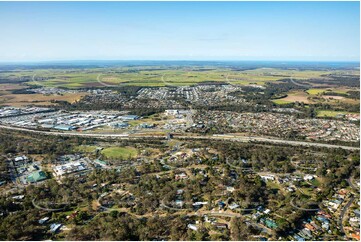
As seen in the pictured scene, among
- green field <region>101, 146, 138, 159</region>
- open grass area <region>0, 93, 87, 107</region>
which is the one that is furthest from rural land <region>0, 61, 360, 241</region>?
open grass area <region>0, 93, 87, 107</region>

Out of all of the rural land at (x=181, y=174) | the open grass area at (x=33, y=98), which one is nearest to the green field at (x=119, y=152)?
the rural land at (x=181, y=174)

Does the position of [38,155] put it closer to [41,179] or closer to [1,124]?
[41,179]

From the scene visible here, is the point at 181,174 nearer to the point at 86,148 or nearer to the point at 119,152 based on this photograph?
the point at 119,152

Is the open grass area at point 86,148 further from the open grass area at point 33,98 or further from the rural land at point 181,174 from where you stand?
the open grass area at point 33,98

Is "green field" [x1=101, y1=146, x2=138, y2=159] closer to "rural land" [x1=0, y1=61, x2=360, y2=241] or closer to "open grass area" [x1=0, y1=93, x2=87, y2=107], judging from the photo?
"rural land" [x1=0, y1=61, x2=360, y2=241]

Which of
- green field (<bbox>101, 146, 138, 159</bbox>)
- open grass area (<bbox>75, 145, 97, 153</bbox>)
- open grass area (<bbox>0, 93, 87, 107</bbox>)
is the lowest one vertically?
green field (<bbox>101, 146, 138, 159</bbox>)
